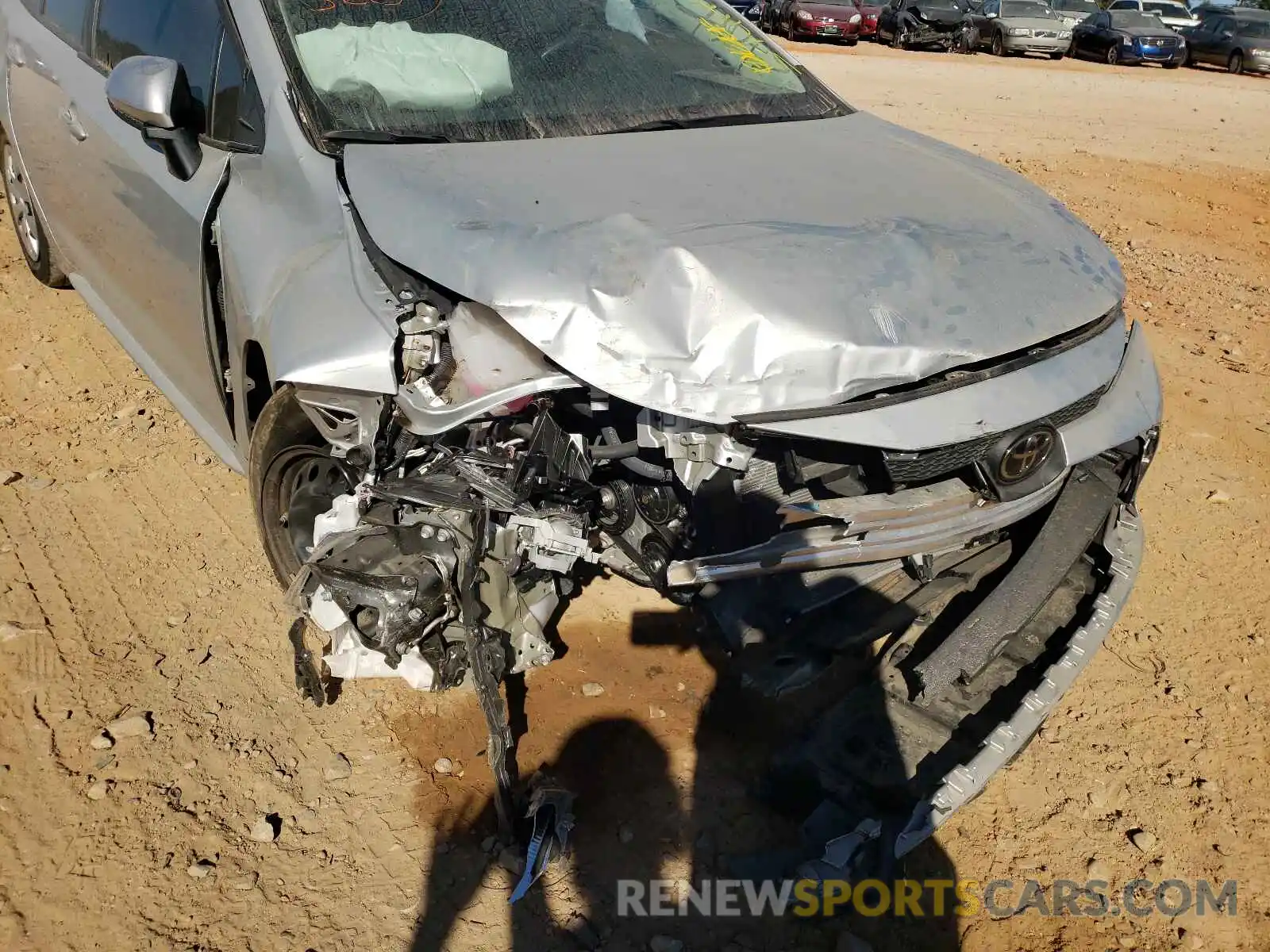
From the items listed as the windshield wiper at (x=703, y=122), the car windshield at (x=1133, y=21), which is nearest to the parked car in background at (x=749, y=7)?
the car windshield at (x=1133, y=21)

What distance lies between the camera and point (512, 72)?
292 cm

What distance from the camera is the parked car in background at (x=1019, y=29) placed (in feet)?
63.9

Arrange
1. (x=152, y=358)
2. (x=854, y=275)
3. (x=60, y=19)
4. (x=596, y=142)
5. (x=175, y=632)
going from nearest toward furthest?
(x=854, y=275) < (x=596, y=142) < (x=175, y=632) < (x=152, y=358) < (x=60, y=19)

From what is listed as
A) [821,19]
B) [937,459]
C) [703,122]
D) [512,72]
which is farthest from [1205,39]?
[937,459]

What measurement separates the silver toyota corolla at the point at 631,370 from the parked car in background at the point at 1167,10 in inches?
885

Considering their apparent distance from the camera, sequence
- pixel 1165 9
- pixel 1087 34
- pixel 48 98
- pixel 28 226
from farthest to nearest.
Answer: pixel 1165 9 < pixel 1087 34 < pixel 28 226 < pixel 48 98

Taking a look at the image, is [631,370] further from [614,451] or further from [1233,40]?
[1233,40]

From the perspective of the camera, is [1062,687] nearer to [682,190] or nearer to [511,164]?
[682,190]

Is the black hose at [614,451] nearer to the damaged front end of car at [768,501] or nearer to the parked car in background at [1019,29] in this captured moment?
the damaged front end of car at [768,501]

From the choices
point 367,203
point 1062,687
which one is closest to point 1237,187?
point 1062,687

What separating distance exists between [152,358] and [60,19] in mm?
→ 1455

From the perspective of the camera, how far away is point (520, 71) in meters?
2.93

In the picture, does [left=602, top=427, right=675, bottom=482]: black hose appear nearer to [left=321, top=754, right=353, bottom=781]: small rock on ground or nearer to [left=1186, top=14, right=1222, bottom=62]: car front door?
[left=321, top=754, right=353, bottom=781]: small rock on ground

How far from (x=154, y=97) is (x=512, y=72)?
3.27 ft
